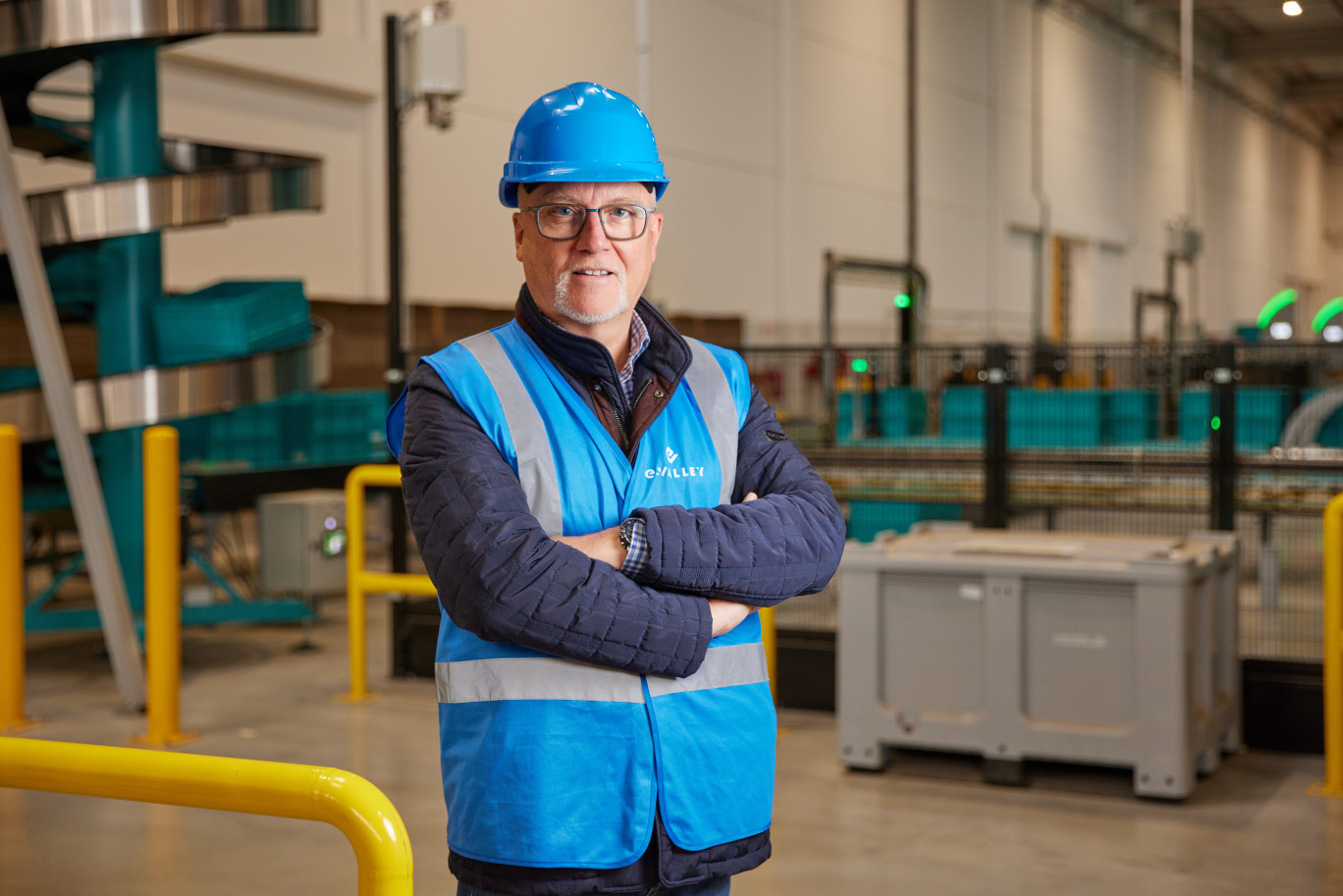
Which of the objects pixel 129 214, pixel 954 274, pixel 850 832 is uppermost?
pixel 954 274

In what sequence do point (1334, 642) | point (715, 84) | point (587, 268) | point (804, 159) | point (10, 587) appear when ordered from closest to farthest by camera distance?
point (587, 268)
point (1334, 642)
point (10, 587)
point (715, 84)
point (804, 159)

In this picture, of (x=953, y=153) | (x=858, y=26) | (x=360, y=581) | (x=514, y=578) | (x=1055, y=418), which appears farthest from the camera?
(x=953, y=153)

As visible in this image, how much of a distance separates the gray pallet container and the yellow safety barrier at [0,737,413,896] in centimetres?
377

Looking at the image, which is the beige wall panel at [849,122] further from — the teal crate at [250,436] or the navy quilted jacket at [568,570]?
the navy quilted jacket at [568,570]

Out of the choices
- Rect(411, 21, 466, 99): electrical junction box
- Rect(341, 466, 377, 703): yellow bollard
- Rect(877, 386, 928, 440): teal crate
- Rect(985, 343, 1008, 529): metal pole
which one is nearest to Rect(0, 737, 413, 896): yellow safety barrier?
Rect(341, 466, 377, 703): yellow bollard

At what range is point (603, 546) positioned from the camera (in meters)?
1.83

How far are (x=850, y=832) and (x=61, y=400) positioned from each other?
392cm

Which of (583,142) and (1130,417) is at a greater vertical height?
(583,142)

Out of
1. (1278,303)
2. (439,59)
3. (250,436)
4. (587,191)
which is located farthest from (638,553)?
(1278,303)

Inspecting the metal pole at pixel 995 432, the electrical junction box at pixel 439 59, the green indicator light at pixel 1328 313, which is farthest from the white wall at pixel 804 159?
the metal pole at pixel 995 432

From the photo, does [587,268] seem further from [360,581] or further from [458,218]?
[458,218]

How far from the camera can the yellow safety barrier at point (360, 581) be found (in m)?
6.37

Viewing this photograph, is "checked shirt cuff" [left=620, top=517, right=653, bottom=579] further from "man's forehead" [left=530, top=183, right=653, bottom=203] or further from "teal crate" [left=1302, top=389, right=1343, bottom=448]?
"teal crate" [left=1302, top=389, right=1343, bottom=448]

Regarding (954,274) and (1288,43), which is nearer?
(1288,43)
